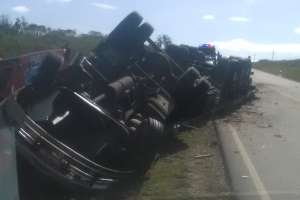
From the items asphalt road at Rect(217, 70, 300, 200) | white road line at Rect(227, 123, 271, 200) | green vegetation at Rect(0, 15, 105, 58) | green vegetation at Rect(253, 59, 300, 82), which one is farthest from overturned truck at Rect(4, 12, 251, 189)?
green vegetation at Rect(253, 59, 300, 82)

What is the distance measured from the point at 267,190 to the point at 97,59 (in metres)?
4.70

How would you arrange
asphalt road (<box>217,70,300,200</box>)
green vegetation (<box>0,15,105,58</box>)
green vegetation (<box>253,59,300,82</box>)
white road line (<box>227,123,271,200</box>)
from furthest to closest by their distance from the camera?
green vegetation (<box>253,59,300,82</box>)
green vegetation (<box>0,15,105,58</box>)
asphalt road (<box>217,70,300,200</box>)
white road line (<box>227,123,271,200</box>)

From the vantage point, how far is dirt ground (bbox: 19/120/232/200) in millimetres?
7969

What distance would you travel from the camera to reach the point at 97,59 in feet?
40.7

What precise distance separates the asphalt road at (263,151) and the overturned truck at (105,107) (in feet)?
4.29

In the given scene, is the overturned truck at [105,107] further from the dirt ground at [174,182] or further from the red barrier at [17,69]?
the red barrier at [17,69]

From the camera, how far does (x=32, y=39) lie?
38.9m

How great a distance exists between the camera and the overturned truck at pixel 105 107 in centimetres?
758

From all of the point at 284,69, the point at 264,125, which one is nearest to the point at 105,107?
the point at 264,125

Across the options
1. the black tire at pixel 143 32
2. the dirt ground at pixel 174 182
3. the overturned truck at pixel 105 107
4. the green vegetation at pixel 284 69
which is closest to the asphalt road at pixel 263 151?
the dirt ground at pixel 174 182

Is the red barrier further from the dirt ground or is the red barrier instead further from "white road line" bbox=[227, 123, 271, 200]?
"white road line" bbox=[227, 123, 271, 200]

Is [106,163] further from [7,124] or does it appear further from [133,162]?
[7,124]

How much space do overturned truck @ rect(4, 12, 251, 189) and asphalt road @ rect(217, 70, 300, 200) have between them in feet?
4.29

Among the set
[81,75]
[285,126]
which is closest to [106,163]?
[81,75]
